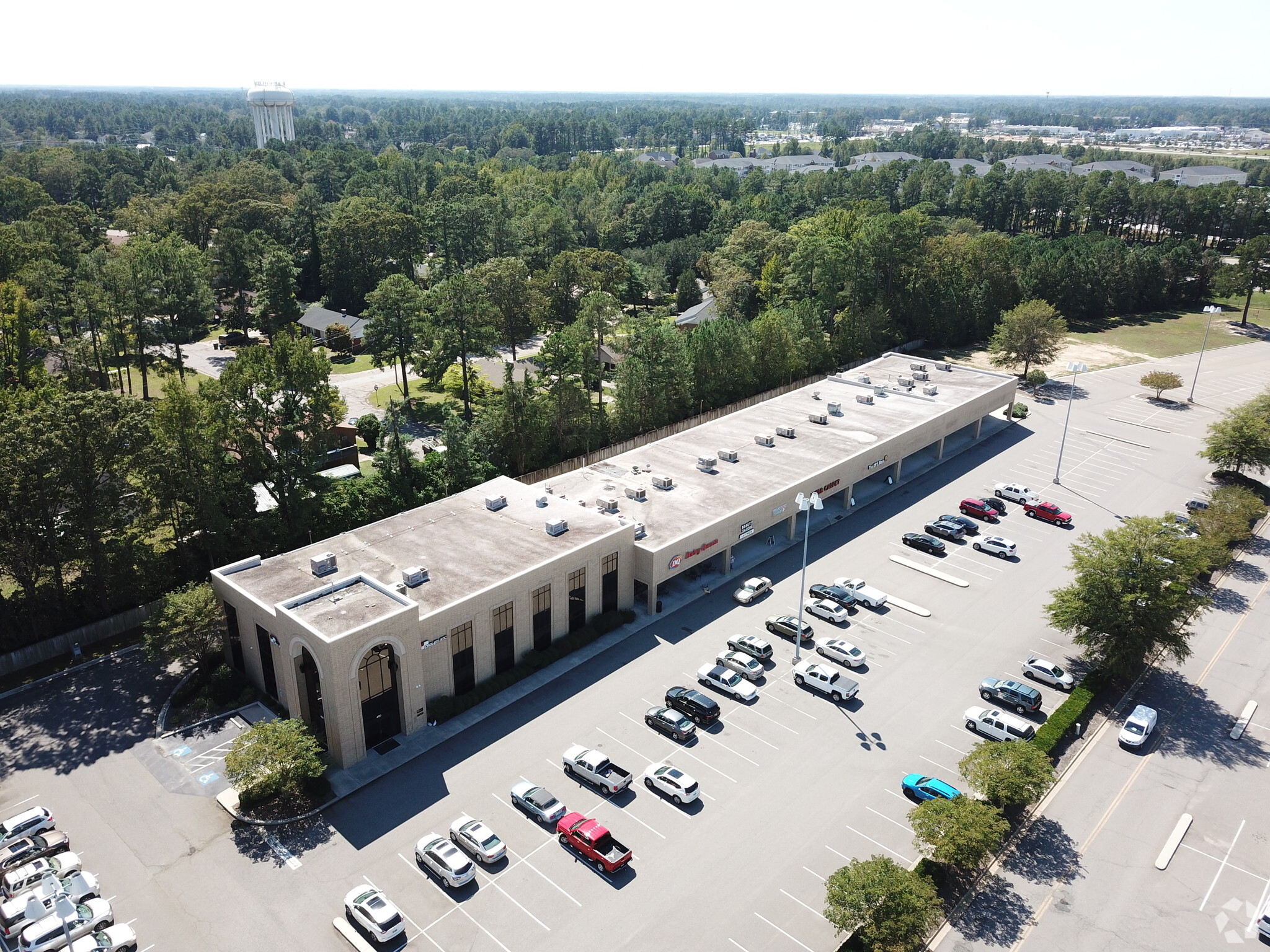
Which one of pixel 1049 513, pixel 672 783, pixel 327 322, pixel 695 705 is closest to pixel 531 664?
pixel 695 705

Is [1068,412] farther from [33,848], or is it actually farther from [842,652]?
[33,848]

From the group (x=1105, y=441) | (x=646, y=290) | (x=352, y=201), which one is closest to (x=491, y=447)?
(x=1105, y=441)

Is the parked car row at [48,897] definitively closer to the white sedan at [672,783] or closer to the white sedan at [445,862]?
the white sedan at [445,862]

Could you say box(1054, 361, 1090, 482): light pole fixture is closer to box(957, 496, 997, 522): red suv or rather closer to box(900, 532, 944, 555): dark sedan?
box(957, 496, 997, 522): red suv

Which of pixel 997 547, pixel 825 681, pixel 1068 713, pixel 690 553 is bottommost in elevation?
pixel 1068 713

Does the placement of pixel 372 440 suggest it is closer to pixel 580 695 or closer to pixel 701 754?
pixel 580 695

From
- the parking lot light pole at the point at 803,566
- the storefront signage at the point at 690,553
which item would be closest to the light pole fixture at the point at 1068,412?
the parking lot light pole at the point at 803,566
